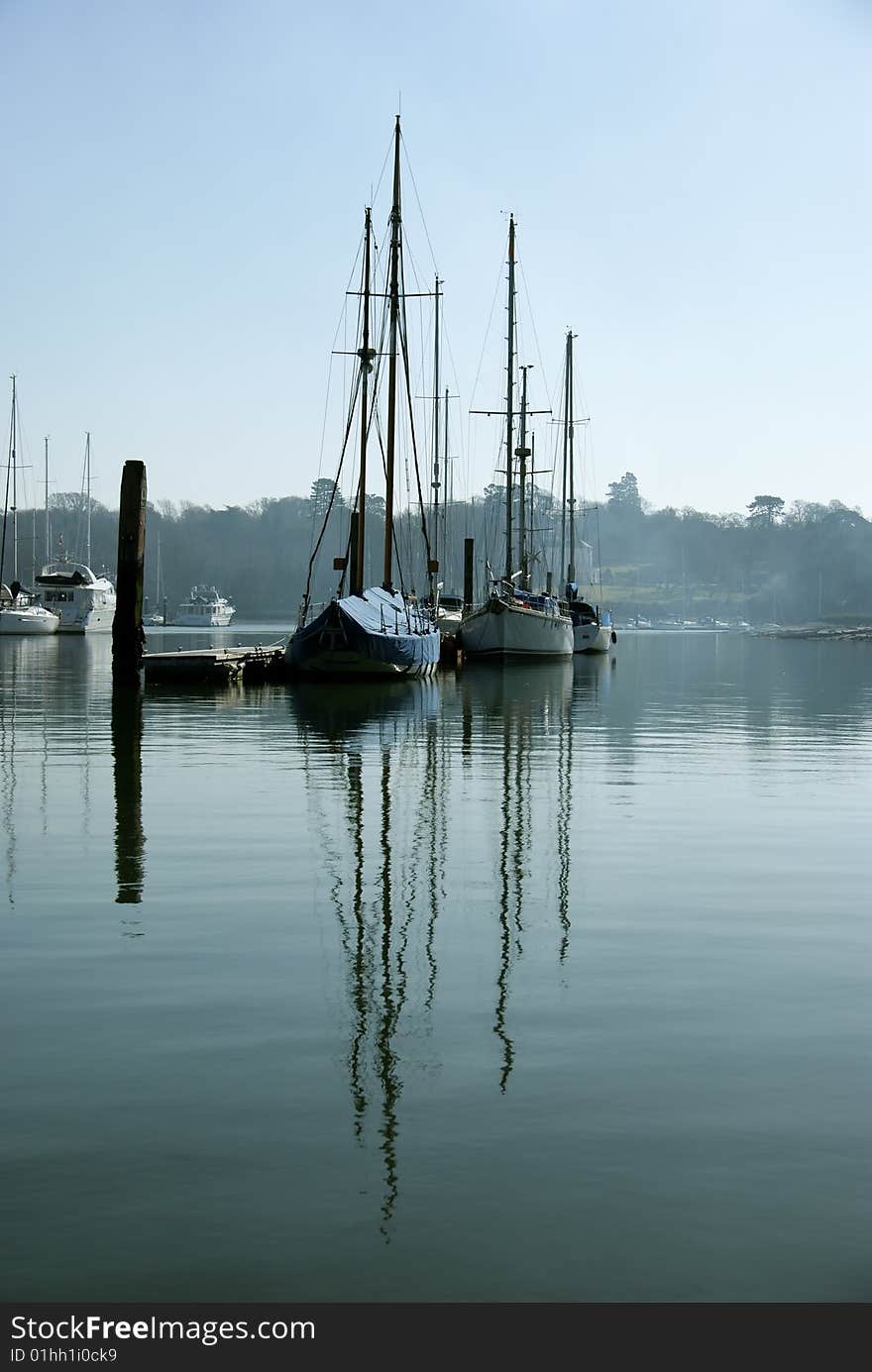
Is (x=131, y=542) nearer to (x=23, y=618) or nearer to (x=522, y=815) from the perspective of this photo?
(x=522, y=815)

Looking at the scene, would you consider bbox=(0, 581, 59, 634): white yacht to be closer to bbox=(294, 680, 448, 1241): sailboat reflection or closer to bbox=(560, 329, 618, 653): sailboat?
bbox=(560, 329, 618, 653): sailboat

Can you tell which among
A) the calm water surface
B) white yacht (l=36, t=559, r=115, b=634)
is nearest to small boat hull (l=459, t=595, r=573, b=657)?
the calm water surface

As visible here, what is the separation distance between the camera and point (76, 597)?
114750mm

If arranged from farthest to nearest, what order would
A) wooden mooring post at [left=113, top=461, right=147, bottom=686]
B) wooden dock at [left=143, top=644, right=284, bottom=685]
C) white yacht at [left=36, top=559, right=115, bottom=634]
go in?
1. white yacht at [left=36, top=559, right=115, bottom=634]
2. wooden dock at [left=143, top=644, right=284, bottom=685]
3. wooden mooring post at [left=113, top=461, right=147, bottom=686]

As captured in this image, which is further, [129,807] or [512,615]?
[512,615]

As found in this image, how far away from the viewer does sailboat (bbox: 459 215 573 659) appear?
60562 mm

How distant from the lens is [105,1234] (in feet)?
17.7

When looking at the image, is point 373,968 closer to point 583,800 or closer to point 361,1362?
point 361,1362

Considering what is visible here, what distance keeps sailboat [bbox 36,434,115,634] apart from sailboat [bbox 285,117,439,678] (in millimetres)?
67578

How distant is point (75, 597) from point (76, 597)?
7 cm

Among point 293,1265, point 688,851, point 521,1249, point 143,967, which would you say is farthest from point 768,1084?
point 688,851

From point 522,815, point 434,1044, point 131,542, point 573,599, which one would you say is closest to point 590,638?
point 573,599

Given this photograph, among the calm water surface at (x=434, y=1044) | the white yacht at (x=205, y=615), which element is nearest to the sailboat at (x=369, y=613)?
the calm water surface at (x=434, y=1044)

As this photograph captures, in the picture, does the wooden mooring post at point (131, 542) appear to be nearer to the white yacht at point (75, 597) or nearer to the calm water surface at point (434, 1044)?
the calm water surface at point (434, 1044)
